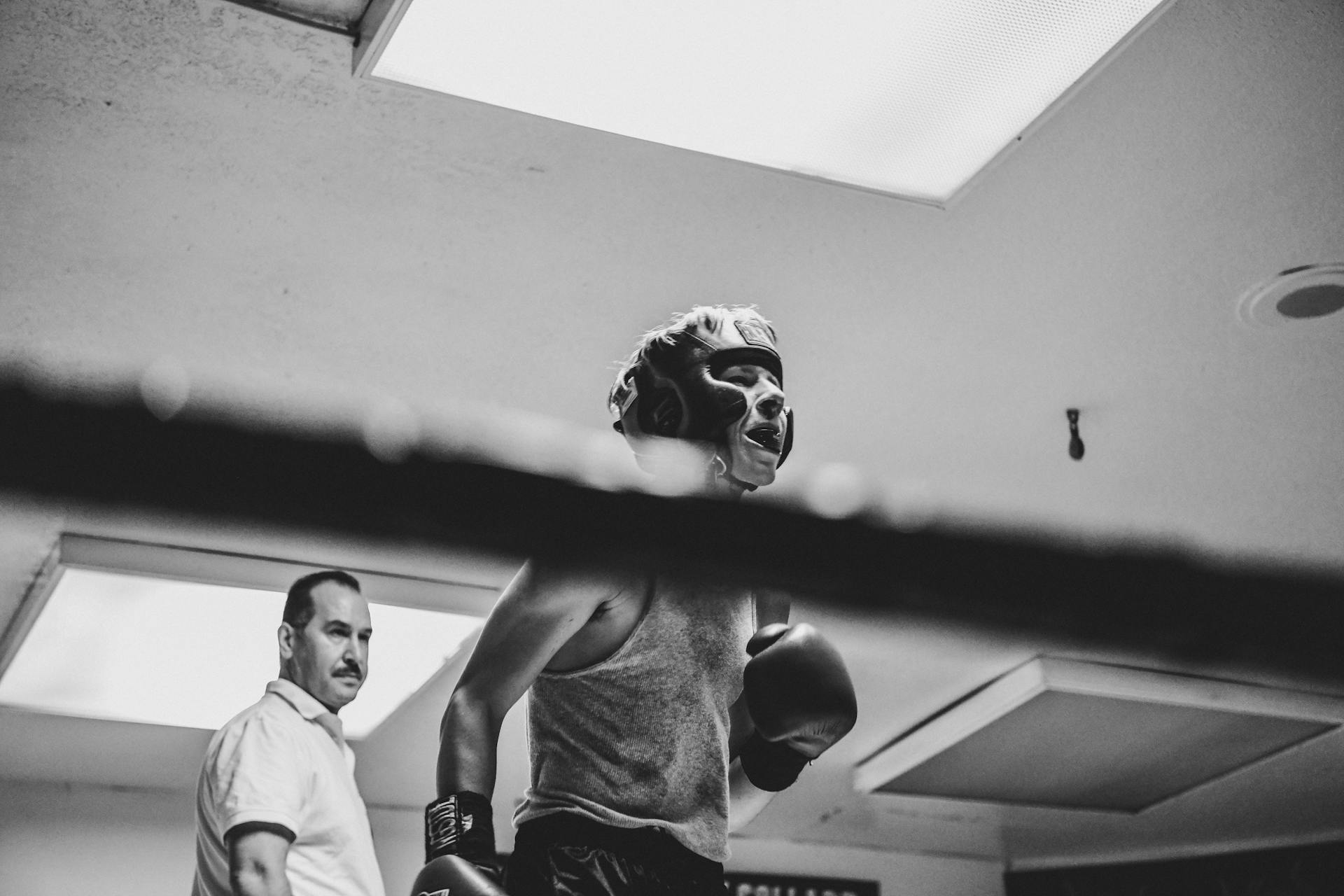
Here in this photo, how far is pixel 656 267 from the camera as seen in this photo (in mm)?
2912

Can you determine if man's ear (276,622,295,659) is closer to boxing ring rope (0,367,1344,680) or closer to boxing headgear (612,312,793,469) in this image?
boxing headgear (612,312,793,469)

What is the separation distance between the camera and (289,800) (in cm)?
201

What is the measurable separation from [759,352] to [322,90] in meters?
1.09

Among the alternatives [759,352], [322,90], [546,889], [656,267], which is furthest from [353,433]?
[656,267]

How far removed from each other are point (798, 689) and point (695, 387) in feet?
1.54

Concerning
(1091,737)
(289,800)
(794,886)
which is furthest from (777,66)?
(794,886)

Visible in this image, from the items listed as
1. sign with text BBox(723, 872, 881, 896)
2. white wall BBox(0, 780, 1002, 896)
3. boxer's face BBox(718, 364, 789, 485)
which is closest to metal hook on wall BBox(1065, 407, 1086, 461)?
boxer's face BBox(718, 364, 789, 485)

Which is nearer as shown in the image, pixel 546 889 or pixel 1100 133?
pixel 546 889

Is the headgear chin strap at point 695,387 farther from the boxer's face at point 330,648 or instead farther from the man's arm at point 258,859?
the boxer's face at point 330,648

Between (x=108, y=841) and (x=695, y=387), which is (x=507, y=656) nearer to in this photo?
(x=695, y=387)

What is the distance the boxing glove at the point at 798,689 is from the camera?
156cm

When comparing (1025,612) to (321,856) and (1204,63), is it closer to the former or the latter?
(321,856)

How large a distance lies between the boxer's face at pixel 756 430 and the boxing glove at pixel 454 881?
2.09ft

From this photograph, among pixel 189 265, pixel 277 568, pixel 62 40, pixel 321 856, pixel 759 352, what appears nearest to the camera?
pixel 759 352
